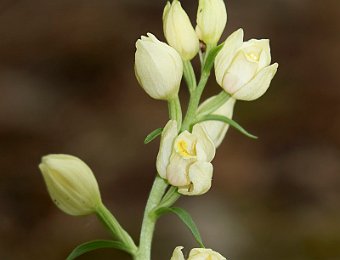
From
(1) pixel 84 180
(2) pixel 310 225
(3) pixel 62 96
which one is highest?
(1) pixel 84 180

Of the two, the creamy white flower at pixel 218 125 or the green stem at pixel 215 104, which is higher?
the green stem at pixel 215 104

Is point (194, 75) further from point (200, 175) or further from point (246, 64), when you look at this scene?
point (200, 175)

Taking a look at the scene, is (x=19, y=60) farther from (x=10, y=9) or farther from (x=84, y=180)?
(x=84, y=180)

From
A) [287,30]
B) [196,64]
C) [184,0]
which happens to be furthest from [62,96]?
[287,30]

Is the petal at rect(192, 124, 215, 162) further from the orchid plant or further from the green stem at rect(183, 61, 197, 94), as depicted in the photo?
the green stem at rect(183, 61, 197, 94)

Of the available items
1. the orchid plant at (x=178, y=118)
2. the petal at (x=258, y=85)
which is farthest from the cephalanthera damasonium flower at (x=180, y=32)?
the petal at (x=258, y=85)

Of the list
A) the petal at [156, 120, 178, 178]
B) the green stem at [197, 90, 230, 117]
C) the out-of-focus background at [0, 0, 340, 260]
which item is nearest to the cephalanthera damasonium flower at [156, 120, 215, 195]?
the petal at [156, 120, 178, 178]

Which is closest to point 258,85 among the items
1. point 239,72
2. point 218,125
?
point 239,72

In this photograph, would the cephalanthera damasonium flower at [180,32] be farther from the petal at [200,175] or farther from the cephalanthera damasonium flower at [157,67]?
the petal at [200,175]
